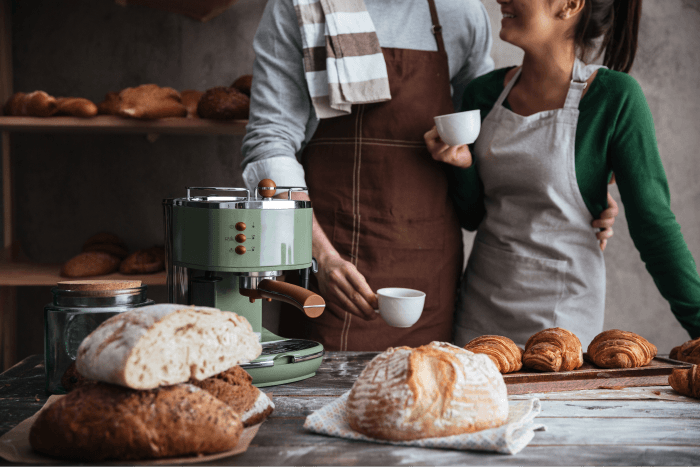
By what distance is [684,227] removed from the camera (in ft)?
8.57

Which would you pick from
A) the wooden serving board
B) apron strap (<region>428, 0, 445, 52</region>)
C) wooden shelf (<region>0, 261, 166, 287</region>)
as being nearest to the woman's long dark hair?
apron strap (<region>428, 0, 445, 52</region>)

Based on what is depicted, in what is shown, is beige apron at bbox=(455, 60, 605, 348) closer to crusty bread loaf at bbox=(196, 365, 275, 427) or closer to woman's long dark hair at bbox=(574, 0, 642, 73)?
woman's long dark hair at bbox=(574, 0, 642, 73)

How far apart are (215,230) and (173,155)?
1.67 metres

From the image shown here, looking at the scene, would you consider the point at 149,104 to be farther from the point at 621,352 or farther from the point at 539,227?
the point at 621,352

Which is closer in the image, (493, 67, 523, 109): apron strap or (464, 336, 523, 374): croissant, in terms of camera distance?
(464, 336, 523, 374): croissant

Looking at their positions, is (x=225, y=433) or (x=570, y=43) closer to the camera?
(x=225, y=433)

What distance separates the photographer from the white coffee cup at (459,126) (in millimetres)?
1327

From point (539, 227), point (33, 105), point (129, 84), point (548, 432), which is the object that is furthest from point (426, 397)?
point (129, 84)

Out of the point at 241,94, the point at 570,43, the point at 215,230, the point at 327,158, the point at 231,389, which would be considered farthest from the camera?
the point at 241,94

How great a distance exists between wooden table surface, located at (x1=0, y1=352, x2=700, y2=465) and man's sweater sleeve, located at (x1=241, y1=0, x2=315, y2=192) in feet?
2.50

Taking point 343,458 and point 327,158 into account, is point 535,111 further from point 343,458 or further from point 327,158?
point 343,458

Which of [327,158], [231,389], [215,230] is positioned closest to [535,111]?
[327,158]

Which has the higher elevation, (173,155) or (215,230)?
(173,155)

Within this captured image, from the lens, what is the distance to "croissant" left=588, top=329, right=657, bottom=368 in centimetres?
100
